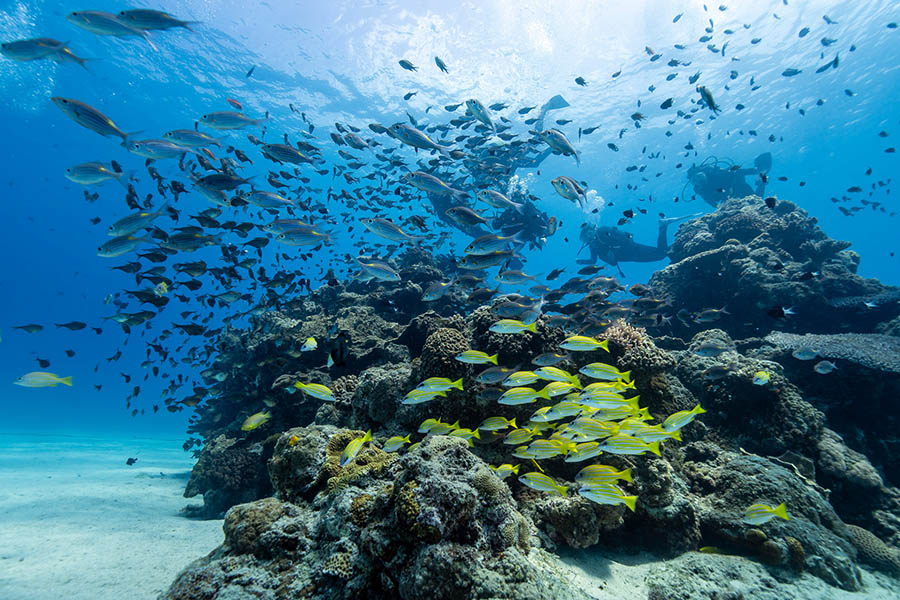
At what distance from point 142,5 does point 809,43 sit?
46780 mm

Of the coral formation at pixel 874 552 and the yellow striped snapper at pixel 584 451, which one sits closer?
the yellow striped snapper at pixel 584 451

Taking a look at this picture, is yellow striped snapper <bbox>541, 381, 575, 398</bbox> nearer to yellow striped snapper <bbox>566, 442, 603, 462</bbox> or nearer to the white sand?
yellow striped snapper <bbox>566, 442, 603, 462</bbox>

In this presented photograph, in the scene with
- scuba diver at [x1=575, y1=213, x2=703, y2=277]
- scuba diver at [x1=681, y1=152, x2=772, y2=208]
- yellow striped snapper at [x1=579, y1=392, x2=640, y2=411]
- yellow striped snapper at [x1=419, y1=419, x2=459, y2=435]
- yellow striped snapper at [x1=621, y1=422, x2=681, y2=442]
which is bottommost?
yellow striped snapper at [x1=621, y1=422, x2=681, y2=442]

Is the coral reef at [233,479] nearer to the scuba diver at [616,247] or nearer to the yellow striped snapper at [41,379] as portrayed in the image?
the yellow striped snapper at [41,379]

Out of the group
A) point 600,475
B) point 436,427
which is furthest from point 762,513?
point 436,427

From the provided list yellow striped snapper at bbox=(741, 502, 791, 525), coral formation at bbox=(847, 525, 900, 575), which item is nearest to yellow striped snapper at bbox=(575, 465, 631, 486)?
yellow striped snapper at bbox=(741, 502, 791, 525)

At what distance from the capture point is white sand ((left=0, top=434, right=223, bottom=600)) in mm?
4152

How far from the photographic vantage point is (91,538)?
5.57 m

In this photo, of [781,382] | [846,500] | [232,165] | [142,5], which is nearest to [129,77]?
[142,5]

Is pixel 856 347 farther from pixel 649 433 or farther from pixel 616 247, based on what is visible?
pixel 616 247

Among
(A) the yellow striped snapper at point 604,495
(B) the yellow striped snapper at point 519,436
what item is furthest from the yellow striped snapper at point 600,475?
(B) the yellow striped snapper at point 519,436

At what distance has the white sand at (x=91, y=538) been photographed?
4.15 metres

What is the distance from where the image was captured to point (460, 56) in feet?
87.2

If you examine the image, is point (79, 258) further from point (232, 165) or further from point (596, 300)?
point (596, 300)
